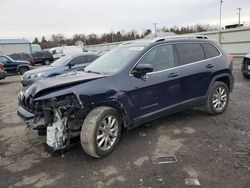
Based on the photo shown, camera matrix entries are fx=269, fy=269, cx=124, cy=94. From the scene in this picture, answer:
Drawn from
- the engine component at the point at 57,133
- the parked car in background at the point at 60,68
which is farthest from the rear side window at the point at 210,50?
the parked car in background at the point at 60,68

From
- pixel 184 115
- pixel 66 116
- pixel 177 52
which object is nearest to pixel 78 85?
pixel 66 116

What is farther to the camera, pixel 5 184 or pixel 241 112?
pixel 241 112

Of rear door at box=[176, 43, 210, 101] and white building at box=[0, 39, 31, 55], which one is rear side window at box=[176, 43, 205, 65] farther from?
white building at box=[0, 39, 31, 55]

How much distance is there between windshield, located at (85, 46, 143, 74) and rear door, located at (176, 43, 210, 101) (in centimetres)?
105

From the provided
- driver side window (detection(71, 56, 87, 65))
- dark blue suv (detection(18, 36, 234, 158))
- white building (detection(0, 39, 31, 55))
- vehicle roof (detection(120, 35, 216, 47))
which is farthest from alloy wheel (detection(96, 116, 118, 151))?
white building (detection(0, 39, 31, 55))

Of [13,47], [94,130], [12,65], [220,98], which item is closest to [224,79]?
[220,98]

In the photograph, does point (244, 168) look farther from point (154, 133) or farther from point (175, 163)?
point (154, 133)

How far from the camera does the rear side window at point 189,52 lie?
220 inches

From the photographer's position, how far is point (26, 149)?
4.89 meters

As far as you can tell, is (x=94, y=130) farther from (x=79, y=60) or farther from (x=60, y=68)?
(x=79, y=60)

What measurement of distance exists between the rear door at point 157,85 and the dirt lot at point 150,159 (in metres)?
0.62

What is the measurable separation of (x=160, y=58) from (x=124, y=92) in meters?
1.21

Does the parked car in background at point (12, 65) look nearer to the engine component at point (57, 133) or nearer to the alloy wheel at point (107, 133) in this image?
the engine component at point (57, 133)

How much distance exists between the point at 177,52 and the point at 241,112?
2.36 m
